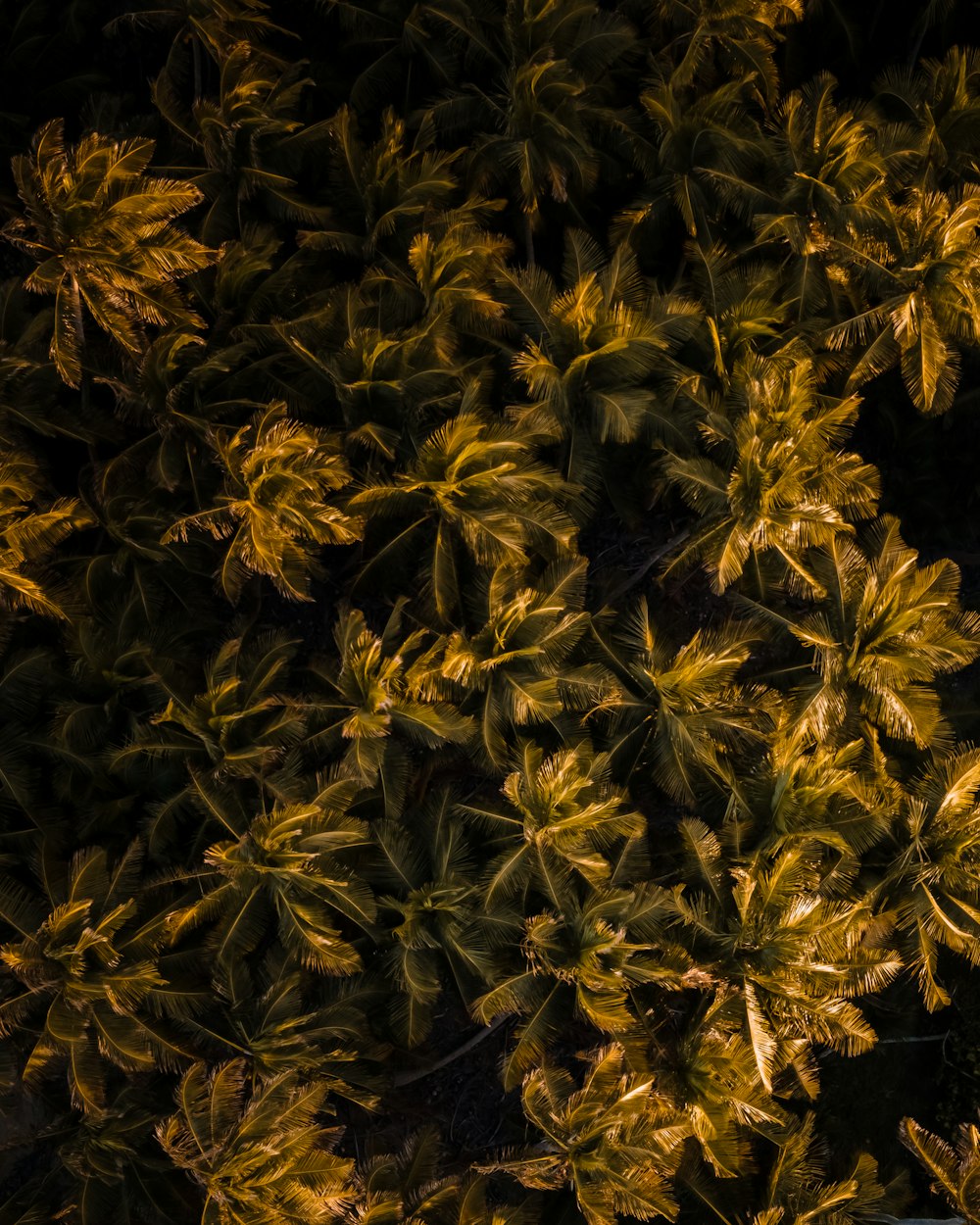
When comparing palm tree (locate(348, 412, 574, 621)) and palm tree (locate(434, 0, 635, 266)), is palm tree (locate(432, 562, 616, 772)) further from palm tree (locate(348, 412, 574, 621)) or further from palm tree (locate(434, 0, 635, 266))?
palm tree (locate(434, 0, 635, 266))

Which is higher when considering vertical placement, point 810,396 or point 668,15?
point 668,15

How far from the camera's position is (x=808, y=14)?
10984 mm

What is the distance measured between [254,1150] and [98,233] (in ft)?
24.3

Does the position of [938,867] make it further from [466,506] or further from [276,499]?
[276,499]

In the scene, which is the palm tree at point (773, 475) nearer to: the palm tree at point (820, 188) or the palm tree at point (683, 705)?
the palm tree at point (683, 705)

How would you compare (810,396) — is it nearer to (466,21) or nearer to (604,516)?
(604,516)

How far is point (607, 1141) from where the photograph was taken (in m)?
8.53

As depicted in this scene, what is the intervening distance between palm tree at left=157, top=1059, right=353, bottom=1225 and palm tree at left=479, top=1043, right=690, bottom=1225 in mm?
1623

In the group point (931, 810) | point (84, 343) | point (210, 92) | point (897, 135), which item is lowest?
point (931, 810)

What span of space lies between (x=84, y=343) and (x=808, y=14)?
8.71 meters

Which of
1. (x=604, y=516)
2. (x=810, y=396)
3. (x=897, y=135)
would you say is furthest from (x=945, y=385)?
(x=604, y=516)

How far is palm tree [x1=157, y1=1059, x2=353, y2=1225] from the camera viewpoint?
309 inches

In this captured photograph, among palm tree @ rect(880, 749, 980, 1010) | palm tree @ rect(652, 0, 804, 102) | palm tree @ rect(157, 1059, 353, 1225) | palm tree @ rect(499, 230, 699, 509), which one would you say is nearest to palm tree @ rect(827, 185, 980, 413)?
palm tree @ rect(499, 230, 699, 509)

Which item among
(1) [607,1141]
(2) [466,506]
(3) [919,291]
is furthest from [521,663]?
(3) [919,291]
